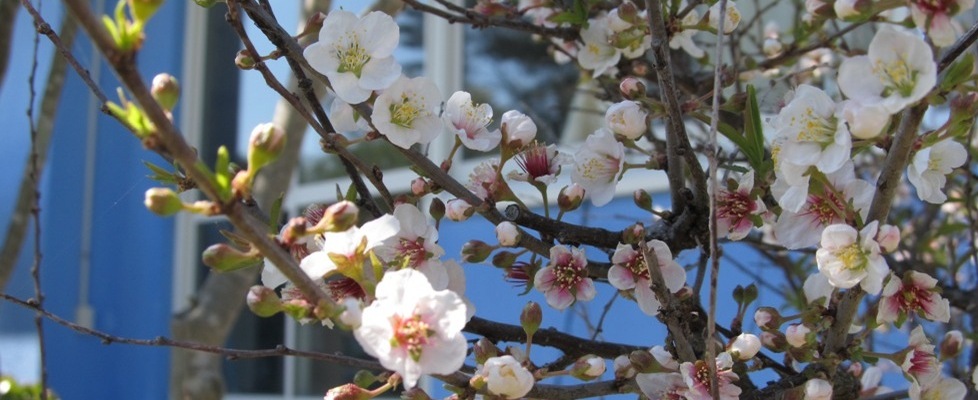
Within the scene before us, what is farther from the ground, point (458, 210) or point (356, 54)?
point (356, 54)

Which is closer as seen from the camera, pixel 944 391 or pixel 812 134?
pixel 812 134

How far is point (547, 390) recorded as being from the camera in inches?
30.5

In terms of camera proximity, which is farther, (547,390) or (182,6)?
(182,6)

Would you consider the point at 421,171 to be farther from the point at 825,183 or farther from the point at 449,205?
the point at 825,183

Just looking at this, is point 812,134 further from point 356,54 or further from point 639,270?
point 356,54

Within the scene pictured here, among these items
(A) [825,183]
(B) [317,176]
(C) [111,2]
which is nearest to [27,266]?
(C) [111,2]

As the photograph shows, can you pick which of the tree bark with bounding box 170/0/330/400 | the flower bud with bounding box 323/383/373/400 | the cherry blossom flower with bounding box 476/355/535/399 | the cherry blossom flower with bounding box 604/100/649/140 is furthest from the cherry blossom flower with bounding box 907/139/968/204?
the tree bark with bounding box 170/0/330/400

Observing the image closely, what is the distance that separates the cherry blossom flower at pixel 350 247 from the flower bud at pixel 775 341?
14.1 inches

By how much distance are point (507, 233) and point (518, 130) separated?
0.11 metres

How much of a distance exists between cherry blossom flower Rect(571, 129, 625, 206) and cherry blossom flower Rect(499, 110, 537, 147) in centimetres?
6

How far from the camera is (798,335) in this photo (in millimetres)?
785

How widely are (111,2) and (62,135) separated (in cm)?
77

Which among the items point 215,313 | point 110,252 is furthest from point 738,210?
point 110,252

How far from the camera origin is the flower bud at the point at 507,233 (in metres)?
0.83
